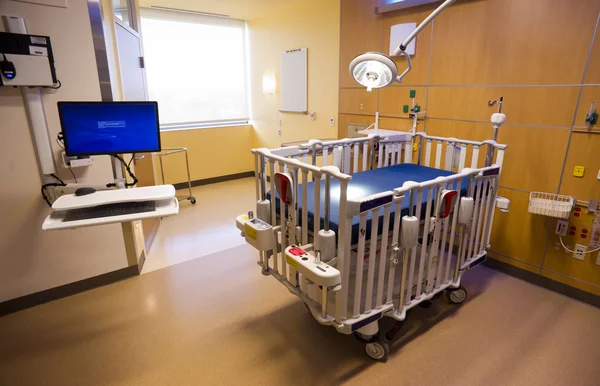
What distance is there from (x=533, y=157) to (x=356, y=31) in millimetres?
2252

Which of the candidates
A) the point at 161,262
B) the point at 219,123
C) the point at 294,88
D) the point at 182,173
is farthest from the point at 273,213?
the point at 219,123

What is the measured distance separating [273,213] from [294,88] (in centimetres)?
320

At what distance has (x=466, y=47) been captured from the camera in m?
2.95

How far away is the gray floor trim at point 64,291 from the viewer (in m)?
2.53

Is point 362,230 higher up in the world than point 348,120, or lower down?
lower down

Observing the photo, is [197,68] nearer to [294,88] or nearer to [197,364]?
[294,88]

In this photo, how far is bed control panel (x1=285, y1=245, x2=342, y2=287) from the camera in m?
1.61

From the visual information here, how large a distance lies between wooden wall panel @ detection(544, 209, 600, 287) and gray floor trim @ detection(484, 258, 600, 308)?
0.11m

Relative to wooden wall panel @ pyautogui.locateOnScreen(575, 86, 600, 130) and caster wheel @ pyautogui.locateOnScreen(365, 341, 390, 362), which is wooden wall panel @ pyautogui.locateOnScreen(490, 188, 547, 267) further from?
caster wheel @ pyautogui.locateOnScreen(365, 341, 390, 362)

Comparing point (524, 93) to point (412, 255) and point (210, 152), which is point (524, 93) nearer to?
point (412, 255)

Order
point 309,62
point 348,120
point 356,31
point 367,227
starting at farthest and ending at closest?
point 309,62 < point 348,120 < point 356,31 < point 367,227

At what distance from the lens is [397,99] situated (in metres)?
3.58

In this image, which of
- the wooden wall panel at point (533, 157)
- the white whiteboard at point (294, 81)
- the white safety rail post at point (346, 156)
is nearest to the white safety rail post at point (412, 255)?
the white safety rail post at point (346, 156)

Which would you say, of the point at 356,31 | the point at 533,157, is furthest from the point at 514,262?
the point at 356,31
